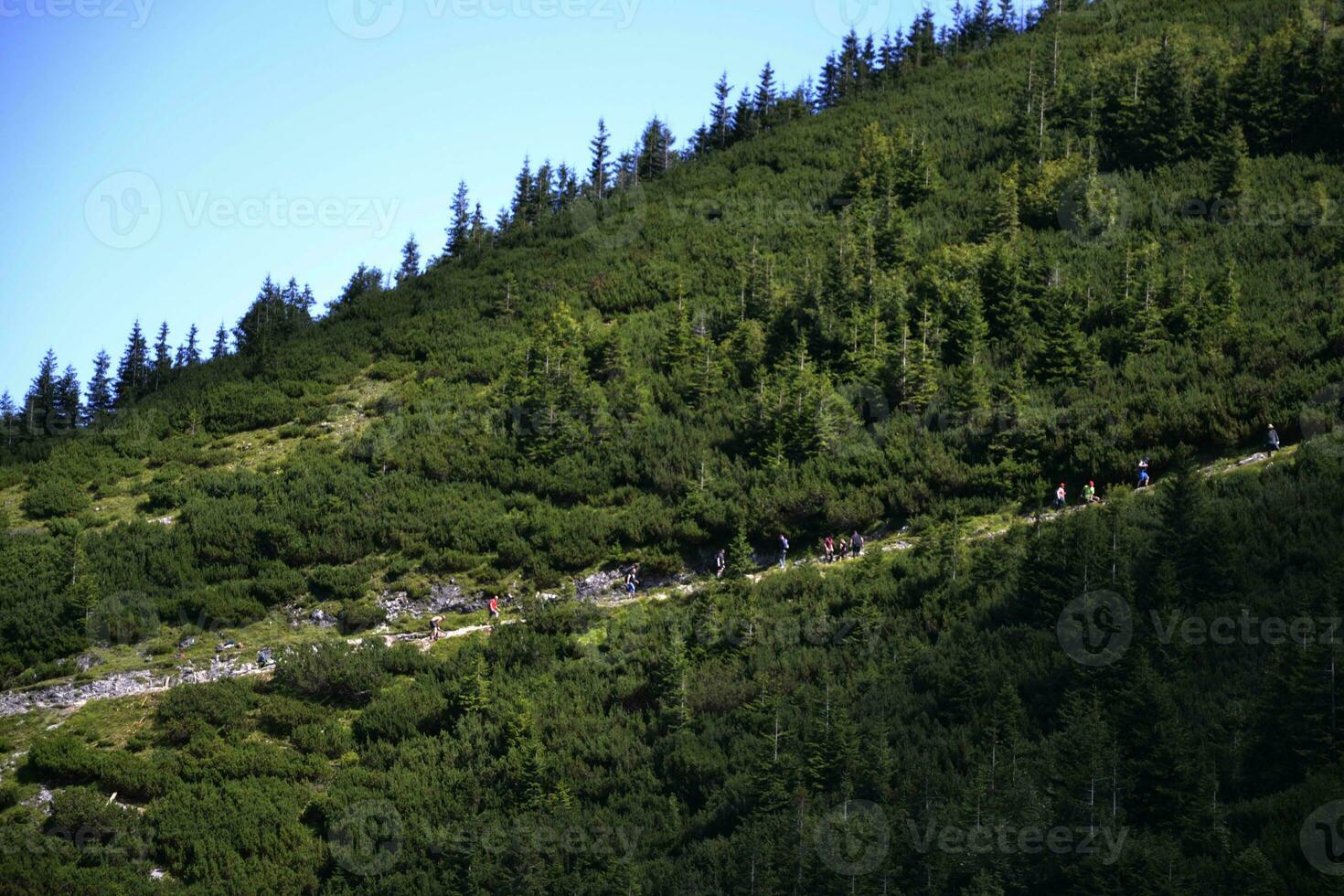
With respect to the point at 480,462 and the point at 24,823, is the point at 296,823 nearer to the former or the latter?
the point at 24,823

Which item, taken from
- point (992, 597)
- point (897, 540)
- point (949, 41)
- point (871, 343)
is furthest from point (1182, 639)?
point (949, 41)

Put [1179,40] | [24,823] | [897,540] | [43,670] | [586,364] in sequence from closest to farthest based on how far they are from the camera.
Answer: [24,823], [43,670], [897,540], [586,364], [1179,40]

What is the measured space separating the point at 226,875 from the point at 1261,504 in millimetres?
26236

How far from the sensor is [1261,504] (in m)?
29.0
